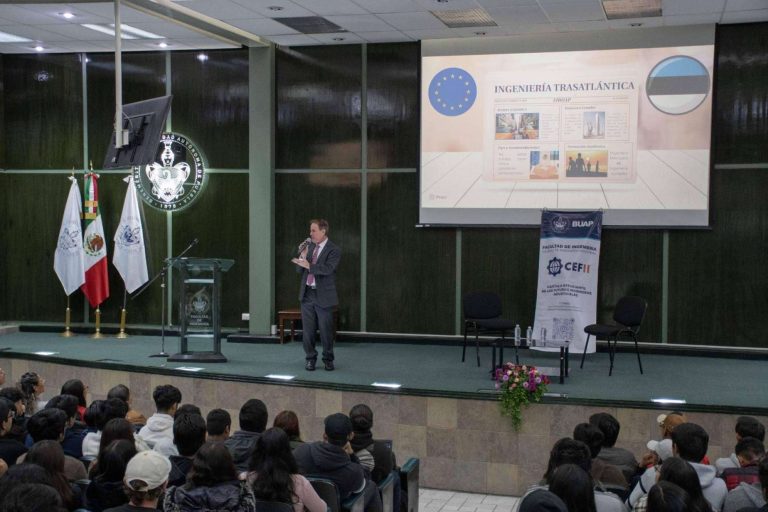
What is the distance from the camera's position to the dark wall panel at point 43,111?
1146 cm

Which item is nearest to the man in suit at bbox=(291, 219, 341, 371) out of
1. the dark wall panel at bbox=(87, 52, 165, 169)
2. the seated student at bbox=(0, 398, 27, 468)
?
the dark wall panel at bbox=(87, 52, 165, 169)

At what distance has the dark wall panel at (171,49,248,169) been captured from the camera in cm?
1099

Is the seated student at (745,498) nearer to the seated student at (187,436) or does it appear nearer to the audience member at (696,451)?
the audience member at (696,451)

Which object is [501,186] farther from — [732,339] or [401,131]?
[732,339]

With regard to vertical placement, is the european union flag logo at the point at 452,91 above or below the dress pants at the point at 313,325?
above

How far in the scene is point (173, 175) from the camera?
11.2 metres

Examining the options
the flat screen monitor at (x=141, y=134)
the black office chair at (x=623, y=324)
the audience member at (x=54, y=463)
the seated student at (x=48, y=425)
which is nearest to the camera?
the audience member at (x=54, y=463)

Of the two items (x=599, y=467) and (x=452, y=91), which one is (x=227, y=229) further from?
(x=599, y=467)

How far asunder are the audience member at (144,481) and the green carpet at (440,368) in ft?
14.1

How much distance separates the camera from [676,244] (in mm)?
9766

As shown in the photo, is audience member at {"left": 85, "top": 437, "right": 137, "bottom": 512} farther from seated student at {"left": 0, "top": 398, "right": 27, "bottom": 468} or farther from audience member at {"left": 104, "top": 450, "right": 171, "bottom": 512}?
seated student at {"left": 0, "top": 398, "right": 27, "bottom": 468}

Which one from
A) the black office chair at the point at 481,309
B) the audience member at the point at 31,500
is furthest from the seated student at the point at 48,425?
the black office chair at the point at 481,309

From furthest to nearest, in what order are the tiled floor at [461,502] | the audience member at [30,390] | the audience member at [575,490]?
the tiled floor at [461,502] → the audience member at [30,390] → the audience member at [575,490]

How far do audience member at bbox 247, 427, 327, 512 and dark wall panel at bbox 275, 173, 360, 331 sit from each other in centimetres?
661
